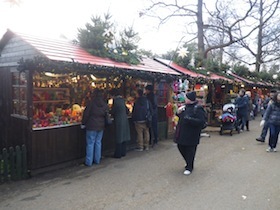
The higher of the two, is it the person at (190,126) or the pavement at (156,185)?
the person at (190,126)

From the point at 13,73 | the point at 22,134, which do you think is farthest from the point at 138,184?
the point at 13,73

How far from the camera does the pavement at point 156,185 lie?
430 centimetres

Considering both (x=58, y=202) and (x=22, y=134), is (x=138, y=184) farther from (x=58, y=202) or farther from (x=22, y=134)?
(x=22, y=134)

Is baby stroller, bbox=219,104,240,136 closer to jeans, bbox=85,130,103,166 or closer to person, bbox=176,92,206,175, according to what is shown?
person, bbox=176,92,206,175

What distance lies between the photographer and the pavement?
4305 millimetres

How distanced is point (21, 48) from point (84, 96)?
2805mm

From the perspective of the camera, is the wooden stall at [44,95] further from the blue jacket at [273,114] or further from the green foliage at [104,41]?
the blue jacket at [273,114]

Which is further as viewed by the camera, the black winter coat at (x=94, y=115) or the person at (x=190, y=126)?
the black winter coat at (x=94, y=115)

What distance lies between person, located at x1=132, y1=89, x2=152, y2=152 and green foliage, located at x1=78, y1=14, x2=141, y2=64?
1.22 m

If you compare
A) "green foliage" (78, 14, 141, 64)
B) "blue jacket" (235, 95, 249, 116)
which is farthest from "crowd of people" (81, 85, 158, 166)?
"blue jacket" (235, 95, 249, 116)

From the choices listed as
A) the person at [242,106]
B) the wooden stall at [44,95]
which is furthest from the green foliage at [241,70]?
the wooden stall at [44,95]

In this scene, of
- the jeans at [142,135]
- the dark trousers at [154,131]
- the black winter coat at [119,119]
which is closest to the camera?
the black winter coat at [119,119]

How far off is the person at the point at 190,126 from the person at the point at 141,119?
82.3 inches

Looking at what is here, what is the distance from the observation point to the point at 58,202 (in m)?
4.36
